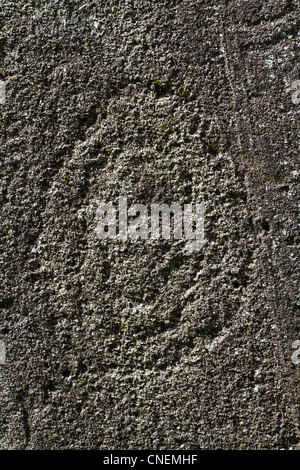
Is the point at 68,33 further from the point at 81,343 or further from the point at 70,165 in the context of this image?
the point at 81,343

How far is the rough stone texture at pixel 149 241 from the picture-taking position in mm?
933

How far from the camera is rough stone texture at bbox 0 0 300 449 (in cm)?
93

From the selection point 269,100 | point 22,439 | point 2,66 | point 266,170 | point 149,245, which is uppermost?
point 2,66

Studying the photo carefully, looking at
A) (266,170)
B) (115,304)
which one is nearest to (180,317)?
(115,304)

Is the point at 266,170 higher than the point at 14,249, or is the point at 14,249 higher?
the point at 266,170

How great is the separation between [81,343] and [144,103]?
594 millimetres

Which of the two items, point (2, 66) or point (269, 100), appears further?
point (2, 66)

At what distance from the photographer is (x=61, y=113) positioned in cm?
101

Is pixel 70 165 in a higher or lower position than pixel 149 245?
higher

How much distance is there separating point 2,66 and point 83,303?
2.06 ft

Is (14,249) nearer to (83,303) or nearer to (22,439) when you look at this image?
(83,303)

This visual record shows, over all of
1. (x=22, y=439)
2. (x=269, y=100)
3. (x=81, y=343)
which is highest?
(x=269, y=100)

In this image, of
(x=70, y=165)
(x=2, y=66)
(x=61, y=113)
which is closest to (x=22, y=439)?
(x=70, y=165)

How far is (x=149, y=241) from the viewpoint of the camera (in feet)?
3.22
